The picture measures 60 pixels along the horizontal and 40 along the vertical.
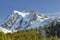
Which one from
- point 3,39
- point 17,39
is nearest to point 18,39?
point 17,39

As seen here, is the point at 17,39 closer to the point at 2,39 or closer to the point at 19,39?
the point at 19,39

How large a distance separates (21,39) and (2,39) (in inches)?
1966

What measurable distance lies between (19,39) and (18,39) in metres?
1.33

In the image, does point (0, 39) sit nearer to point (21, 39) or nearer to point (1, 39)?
point (1, 39)

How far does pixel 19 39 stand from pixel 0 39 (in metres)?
50.0

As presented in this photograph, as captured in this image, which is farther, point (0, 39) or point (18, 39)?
point (18, 39)

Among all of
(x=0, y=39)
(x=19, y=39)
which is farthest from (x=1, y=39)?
(x=19, y=39)

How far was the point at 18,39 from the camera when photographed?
19938cm

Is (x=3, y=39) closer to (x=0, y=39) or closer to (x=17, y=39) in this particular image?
(x=0, y=39)

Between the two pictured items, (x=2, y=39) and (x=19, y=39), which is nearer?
(x=2, y=39)

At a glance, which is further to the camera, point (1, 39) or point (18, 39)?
point (18, 39)

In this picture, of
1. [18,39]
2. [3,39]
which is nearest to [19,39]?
[18,39]

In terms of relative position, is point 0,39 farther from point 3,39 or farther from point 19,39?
point 19,39

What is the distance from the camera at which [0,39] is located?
14950 centimetres
